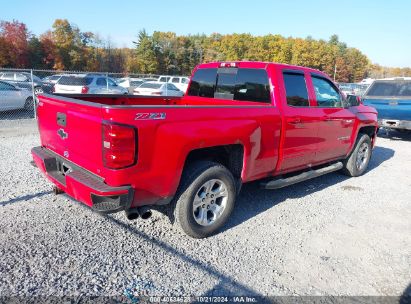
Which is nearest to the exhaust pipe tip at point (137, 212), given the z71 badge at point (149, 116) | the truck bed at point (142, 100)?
the z71 badge at point (149, 116)

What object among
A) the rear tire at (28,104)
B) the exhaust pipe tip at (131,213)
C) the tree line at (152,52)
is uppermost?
the tree line at (152,52)

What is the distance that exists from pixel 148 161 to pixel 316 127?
290cm

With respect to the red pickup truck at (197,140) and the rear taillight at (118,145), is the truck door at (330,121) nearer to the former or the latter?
the red pickup truck at (197,140)

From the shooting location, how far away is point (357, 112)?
5.97m

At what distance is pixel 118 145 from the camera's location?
9.00 feet

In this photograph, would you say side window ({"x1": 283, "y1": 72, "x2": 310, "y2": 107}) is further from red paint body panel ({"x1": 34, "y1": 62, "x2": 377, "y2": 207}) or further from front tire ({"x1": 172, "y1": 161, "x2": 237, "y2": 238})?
front tire ({"x1": 172, "y1": 161, "x2": 237, "y2": 238})

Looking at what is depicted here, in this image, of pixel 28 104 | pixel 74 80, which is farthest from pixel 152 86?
pixel 28 104

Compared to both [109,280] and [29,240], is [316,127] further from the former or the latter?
[29,240]

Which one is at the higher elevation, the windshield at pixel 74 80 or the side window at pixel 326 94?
the side window at pixel 326 94

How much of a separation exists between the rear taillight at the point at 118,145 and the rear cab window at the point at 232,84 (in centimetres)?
215

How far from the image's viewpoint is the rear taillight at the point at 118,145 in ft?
8.93

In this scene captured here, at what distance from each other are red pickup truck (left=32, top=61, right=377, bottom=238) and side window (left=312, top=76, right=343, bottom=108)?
2 cm

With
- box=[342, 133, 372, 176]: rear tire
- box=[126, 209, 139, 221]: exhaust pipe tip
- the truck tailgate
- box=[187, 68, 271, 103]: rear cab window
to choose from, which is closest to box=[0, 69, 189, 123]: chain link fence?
box=[187, 68, 271, 103]: rear cab window

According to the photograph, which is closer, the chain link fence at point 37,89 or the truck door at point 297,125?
the truck door at point 297,125
